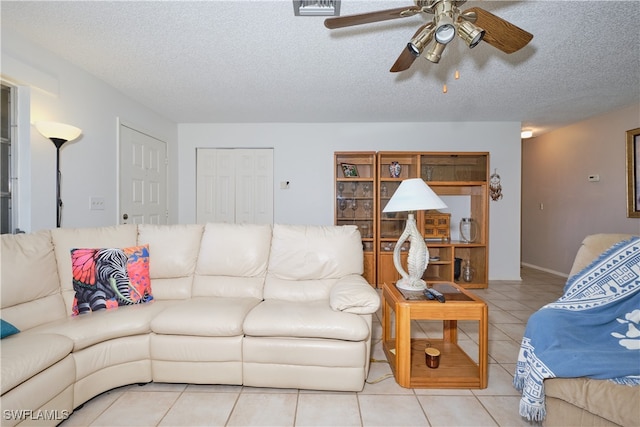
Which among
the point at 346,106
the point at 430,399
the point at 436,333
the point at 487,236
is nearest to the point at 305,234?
the point at 430,399

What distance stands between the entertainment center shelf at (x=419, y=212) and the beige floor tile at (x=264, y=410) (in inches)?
102

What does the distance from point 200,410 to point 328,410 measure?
702 millimetres

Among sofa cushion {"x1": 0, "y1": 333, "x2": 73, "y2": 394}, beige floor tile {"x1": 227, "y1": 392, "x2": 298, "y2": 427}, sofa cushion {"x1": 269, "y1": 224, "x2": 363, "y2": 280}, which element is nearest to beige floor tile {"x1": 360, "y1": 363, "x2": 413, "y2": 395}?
beige floor tile {"x1": 227, "y1": 392, "x2": 298, "y2": 427}

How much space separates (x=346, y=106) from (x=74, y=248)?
307 cm

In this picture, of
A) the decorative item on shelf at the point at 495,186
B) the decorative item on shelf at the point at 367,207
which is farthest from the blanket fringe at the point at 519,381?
the decorative item on shelf at the point at 495,186

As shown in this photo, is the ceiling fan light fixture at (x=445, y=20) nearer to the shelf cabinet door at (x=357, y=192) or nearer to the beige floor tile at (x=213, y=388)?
the beige floor tile at (x=213, y=388)

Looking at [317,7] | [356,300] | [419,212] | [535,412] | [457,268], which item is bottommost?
[535,412]

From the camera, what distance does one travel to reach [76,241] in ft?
6.48

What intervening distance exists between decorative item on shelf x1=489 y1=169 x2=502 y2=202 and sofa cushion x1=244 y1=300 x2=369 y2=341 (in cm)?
367

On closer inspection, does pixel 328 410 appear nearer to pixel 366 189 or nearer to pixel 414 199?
pixel 414 199

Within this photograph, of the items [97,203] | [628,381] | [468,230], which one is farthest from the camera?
[468,230]

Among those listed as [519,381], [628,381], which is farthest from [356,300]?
[628,381]

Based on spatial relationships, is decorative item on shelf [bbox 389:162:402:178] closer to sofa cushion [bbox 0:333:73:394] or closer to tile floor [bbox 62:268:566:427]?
tile floor [bbox 62:268:566:427]

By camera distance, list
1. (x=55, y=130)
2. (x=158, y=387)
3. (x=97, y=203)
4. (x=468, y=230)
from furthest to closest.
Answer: (x=468, y=230) → (x=97, y=203) → (x=55, y=130) → (x=158, y=387)
